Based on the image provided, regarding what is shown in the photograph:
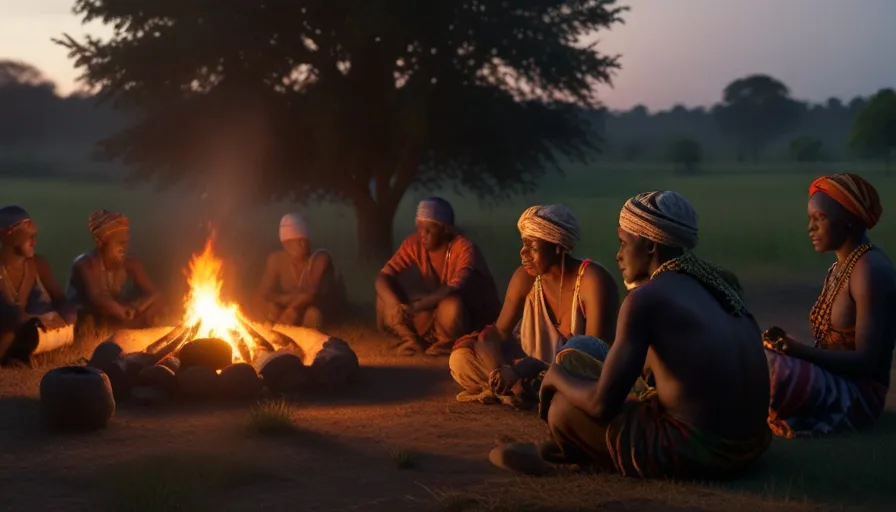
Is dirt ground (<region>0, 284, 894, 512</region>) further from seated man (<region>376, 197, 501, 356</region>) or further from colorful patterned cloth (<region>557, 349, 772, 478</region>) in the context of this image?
seated man (<region>376, 197, 501, 356</region>)

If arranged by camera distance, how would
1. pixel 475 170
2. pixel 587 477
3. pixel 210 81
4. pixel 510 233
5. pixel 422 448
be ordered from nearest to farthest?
pixel 587 477 < pixel 422 448 < pixel 210 81 < pixel 475 170 < pixel 510 233

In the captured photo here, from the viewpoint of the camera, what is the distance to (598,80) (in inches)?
714

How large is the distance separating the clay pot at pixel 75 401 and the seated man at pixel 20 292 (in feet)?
7.98

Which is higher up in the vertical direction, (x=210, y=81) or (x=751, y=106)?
(x=751, y=106)

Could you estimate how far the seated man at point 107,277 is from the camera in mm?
10141

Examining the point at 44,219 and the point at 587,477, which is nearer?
the point at 587,477

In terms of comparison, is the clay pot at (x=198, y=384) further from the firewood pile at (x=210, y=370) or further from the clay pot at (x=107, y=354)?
the clay pot at (x=107, y=354)

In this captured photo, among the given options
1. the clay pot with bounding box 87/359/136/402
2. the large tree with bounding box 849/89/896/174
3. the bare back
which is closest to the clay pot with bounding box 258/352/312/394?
the clay pot with bounding box 87/359/136/402

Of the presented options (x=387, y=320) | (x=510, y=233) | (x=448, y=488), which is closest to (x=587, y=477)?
(x=448, y=488)

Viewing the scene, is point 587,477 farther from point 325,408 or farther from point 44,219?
point 44,219

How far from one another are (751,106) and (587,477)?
9690 centimetres

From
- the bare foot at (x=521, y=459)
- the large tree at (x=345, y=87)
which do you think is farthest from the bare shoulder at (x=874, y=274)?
the large tree at (x=345, y=87)

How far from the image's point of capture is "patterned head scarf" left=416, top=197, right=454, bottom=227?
9656 millimetres

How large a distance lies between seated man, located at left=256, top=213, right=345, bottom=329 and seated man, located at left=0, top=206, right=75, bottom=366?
7.86 feet
